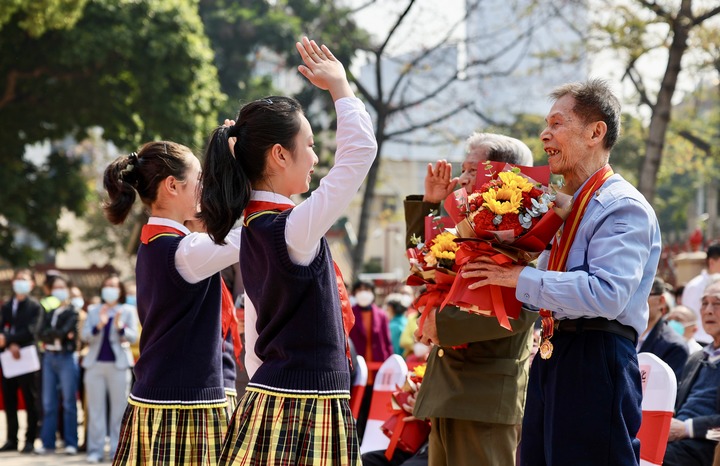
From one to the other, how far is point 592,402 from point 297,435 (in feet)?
3.40

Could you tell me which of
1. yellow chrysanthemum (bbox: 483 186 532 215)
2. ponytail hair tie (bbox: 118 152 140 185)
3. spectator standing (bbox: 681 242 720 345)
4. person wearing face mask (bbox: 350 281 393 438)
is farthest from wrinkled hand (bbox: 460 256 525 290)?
person wearing face mask (bbox: 350 281 393 438)

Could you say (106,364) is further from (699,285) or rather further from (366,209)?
(366,209)

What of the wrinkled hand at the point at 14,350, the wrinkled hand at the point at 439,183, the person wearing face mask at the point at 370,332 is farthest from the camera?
the wrinkled hand at the point at 14,350

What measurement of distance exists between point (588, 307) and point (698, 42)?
40.3 feet

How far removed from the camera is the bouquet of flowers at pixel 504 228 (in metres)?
3.37

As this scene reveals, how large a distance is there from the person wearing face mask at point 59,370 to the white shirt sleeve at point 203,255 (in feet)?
26.5

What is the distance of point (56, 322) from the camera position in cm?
1169

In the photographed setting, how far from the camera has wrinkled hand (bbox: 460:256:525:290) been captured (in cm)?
334

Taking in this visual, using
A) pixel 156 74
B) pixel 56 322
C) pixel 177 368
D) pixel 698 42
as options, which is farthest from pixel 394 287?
pixel 177 368

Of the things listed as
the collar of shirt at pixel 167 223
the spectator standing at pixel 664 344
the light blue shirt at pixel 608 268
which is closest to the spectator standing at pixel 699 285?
the spectator standing at pixel 664 344

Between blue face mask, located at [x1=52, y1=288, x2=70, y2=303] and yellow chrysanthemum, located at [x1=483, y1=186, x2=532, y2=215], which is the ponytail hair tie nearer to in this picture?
yellow chrysanthemum, located at [x1=483, y1=186, x2=532, y2=215]

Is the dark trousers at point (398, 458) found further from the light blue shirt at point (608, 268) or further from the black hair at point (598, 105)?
the black hair at point (598, 105)

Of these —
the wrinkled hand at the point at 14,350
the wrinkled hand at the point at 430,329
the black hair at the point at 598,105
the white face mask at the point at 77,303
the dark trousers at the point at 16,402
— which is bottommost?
the dark trousers at the point at 16,402

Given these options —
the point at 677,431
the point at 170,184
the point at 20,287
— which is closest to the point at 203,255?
the point at 170,184
